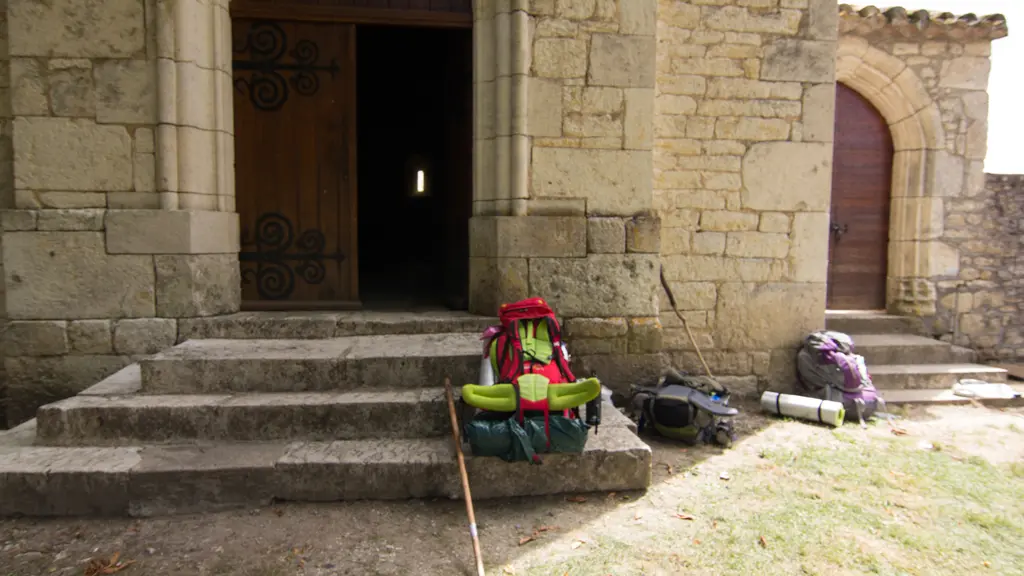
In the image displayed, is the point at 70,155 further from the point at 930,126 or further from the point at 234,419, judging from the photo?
the point at 930,126

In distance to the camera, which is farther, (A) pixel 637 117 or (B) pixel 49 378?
(A) pixel 637 117

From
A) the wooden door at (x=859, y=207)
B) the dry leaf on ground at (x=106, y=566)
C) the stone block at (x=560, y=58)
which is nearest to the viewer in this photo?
the dry leaf on ground at (x=106, y=566)

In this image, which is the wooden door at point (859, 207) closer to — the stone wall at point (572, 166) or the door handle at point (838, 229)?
the door handle at point (838, 229)

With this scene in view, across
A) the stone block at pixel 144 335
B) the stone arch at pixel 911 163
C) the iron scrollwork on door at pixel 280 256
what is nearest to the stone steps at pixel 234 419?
the stone block at pixel 144 335

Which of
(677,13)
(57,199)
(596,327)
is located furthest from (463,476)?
(677,13)

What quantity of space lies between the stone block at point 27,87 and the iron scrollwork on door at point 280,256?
141 centimetres

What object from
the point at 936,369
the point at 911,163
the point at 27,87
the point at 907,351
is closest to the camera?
the point at 27,87

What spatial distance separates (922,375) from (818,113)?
2.49 metres

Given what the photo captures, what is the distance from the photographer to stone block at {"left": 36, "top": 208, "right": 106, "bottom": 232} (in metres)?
3.83

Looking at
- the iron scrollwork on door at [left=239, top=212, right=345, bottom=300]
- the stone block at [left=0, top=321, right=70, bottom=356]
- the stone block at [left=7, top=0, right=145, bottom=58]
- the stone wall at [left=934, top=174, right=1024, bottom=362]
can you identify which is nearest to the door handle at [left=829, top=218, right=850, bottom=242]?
the stone wall at [left=934, top=174, right=1024, bottom=362]

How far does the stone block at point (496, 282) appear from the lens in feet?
14.1

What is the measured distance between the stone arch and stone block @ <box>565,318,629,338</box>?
3.87 m

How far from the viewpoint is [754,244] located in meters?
5.11

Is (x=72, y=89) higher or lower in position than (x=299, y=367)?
higher
